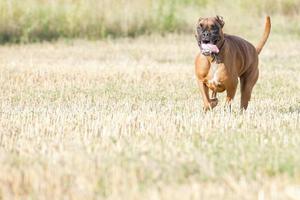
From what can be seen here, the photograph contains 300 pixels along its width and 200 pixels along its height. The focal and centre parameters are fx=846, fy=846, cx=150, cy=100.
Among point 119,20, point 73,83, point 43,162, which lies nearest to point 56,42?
point 119,20

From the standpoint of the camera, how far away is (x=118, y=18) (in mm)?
23031

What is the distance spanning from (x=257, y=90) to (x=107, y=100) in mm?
2735

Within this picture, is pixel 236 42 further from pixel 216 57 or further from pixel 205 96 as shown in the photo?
pixel 205 96

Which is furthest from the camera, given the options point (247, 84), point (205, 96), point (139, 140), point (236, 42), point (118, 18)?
point (118, 18)

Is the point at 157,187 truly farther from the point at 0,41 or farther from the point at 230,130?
the point at 0,41

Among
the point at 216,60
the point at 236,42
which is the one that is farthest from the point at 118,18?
the point at 216,60

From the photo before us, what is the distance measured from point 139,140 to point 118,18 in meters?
16.0

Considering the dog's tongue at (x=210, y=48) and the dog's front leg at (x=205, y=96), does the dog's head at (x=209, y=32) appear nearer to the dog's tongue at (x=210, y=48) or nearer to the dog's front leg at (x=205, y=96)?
the dog's tongue at (x=210, y=48)

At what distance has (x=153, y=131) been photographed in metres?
7.86

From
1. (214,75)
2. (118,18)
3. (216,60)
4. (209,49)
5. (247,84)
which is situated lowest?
(118,18)

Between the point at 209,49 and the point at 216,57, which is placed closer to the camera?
the point at 209,49

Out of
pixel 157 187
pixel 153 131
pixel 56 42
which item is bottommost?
pixel 56 42

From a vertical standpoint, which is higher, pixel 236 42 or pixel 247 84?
pixel 236 42

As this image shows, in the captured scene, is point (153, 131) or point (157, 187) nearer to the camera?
point (157, 187)
